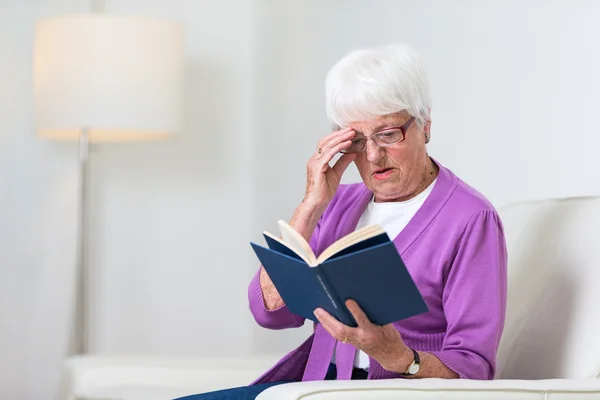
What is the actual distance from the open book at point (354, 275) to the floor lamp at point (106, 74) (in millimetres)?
2014

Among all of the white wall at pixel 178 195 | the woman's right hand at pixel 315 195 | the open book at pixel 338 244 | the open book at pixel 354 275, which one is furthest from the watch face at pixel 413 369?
the white wall at pixel 178 195

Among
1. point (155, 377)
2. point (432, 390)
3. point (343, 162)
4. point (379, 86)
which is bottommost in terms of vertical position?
point (155, 377)

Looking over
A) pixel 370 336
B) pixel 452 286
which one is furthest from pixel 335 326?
pixel 452 286

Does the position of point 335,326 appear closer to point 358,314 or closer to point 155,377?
point 358,314

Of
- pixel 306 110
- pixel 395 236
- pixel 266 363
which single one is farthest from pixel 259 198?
pixel 395 236

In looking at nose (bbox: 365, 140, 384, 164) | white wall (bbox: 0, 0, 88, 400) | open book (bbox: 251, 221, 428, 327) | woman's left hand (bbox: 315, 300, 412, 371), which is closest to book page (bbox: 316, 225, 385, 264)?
open book (bbox: 251, 221, 428, 327)

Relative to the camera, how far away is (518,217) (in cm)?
212

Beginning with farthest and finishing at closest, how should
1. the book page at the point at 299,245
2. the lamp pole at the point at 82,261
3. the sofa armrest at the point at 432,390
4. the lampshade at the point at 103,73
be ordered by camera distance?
the lamp pole at the point at 82,261 < the lampshade at the point at 103,73 < the book page at the point at 299,245 < the sofa armrest at the point at 432,390

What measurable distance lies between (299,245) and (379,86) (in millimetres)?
421

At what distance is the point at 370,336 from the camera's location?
5.13 ft

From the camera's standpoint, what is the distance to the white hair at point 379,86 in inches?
72.3

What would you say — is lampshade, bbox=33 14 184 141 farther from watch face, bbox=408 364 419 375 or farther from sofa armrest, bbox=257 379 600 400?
sofa armrest, bbox=257 379 600 400

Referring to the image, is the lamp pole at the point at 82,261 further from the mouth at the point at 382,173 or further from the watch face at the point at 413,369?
the watch face at the point at 413,369

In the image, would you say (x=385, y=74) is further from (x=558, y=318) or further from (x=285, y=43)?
(x=285, y=43)
